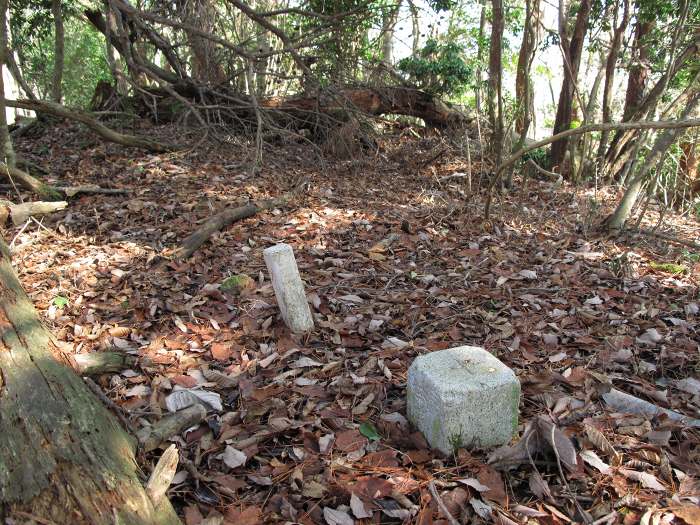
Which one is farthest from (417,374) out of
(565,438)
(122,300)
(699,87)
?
(699,87)

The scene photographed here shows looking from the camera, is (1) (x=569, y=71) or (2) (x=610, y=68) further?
(2) (x=610, y=68)

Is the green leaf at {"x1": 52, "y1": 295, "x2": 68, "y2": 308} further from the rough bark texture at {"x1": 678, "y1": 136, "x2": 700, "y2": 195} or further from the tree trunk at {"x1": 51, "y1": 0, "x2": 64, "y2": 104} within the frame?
the rough bark texture at {"x1": 678, "y1": 136, "x2": 700, "y2": 195}

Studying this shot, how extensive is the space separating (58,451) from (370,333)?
6.49ft

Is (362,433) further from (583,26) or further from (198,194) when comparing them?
(583,26)

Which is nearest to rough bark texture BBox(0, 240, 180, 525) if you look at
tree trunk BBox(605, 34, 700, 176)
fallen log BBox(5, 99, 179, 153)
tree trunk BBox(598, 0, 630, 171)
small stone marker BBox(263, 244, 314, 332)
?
small stone marker BBox(263, 244, 314, 332)

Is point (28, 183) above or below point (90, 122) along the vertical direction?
below

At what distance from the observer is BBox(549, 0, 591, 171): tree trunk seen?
7191 millimetres

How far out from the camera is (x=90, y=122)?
5.97 m

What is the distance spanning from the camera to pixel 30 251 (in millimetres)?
4156

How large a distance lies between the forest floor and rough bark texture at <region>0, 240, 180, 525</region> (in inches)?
11.4

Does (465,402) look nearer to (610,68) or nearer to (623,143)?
(623,143)

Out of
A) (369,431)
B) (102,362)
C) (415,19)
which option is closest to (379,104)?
(415,19)

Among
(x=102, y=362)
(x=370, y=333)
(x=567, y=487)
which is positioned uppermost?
(x=102, y=362)

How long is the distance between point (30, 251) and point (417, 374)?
3.67m
